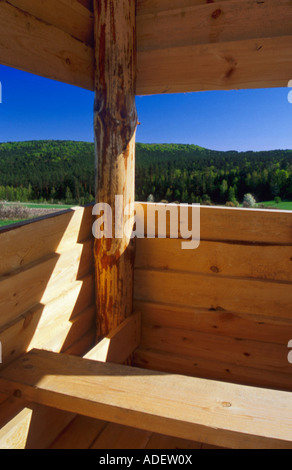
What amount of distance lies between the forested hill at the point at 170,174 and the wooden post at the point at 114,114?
855 millimetres

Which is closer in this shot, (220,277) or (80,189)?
(220,277)

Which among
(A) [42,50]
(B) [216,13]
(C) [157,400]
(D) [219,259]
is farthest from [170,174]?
(C) [157,400]

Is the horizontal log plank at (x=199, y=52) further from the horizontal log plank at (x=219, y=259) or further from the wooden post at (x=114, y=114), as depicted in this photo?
the horizontal log plank at (x=219, y=259)

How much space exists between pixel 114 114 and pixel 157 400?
149cm

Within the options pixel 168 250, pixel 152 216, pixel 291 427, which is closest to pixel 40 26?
pixel 152 216

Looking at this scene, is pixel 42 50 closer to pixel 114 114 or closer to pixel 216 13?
pixel 114 114

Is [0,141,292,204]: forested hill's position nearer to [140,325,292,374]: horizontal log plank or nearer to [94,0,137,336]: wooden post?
[94,0,137,336]: wooden post

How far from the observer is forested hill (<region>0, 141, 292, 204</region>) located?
141 inches

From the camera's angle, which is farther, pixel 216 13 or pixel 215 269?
pixel 215 269

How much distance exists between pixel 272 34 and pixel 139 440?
7.27 feet

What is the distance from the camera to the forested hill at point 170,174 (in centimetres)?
359

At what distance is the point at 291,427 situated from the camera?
114 cm

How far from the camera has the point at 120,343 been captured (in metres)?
2.15
